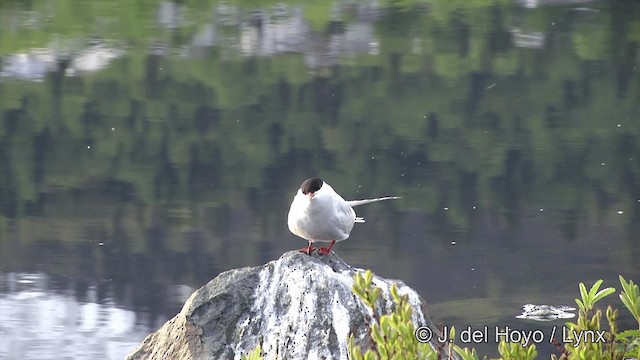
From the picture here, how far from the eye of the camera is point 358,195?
10703 mm

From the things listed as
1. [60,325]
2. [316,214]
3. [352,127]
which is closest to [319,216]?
[316,214]

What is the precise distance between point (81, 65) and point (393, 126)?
18.4ft

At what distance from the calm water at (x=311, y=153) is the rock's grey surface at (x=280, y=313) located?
6.70 feet

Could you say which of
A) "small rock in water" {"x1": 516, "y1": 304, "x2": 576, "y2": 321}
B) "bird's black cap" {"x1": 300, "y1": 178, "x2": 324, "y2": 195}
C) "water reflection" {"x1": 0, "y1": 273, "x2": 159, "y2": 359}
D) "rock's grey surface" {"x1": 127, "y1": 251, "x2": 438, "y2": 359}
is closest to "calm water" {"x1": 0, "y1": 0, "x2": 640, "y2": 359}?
"water reflection" {"x1": 0, "y1": 273, "x2": 159, "y2": 359}

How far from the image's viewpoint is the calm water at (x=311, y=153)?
28.5 ft

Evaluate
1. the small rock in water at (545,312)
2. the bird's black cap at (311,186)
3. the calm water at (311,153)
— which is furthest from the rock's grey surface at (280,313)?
the small rock in water at (545,312)

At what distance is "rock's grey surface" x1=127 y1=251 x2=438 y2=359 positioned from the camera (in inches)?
222

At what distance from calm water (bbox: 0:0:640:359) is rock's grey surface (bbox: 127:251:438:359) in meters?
2.04

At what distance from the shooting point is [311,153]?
40.0ft

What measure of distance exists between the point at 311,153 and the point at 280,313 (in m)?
6.53

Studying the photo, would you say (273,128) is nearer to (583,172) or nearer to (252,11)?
(583,172)

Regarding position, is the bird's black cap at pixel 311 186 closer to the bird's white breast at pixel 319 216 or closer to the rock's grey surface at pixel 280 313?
the bird's white breast at pixel 319 216

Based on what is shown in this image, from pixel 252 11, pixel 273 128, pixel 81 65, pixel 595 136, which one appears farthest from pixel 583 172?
pixel 252 11

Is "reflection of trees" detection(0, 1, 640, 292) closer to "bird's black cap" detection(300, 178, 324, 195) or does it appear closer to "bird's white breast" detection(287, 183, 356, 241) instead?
"bird's white breast" detection(287, 183, 356, 241)
